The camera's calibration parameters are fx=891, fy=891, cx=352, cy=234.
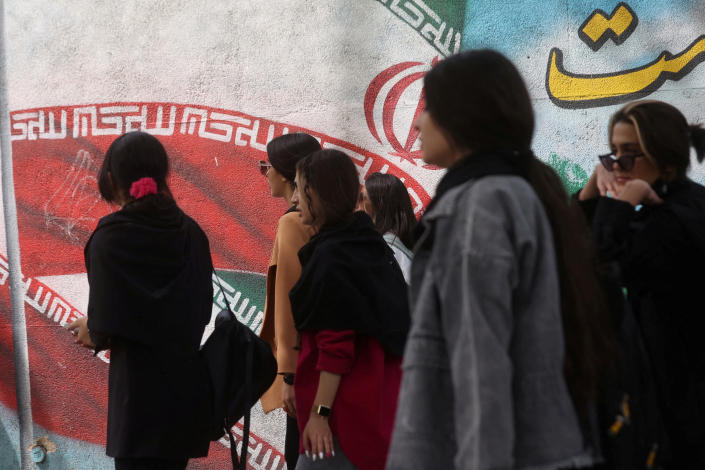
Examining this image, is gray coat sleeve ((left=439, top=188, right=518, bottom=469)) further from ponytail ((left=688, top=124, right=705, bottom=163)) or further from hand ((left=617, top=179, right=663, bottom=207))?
ponytail ((left=688, top=124, right=705, bottom=163))

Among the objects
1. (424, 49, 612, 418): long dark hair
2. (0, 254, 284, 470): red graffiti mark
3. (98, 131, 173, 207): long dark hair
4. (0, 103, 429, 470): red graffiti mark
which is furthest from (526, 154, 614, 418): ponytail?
(0, 254, 284, 470): red graffiti mark

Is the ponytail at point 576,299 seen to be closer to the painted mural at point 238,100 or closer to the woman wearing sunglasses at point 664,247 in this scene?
the woman wearing sunglasses at point 664,247

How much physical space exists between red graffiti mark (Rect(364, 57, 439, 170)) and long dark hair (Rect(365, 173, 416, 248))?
101cm

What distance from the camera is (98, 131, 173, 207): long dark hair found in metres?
3.23

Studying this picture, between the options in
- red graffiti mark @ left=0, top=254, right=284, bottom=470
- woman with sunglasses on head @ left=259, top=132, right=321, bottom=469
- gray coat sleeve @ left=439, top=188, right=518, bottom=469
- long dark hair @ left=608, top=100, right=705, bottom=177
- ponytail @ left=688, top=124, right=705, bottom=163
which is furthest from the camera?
red graffiti mark @ left=0, top=254, right=284, bottom=470

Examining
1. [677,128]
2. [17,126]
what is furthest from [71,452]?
[677,128]

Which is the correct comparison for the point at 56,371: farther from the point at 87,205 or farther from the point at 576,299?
the point at 576,299

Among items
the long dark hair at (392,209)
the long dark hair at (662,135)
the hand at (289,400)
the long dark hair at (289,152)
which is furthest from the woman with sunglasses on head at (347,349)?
the long dark hair at (662,135)

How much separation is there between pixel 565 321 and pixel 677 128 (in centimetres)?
105

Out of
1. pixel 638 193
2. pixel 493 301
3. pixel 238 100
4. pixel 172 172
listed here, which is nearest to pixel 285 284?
pixel 638 193

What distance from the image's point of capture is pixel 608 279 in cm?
Result: 211

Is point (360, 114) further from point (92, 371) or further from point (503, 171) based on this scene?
point (503, 171)

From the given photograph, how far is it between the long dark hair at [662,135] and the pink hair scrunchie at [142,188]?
1.66 meters

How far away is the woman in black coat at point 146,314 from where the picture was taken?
314 centimetres
